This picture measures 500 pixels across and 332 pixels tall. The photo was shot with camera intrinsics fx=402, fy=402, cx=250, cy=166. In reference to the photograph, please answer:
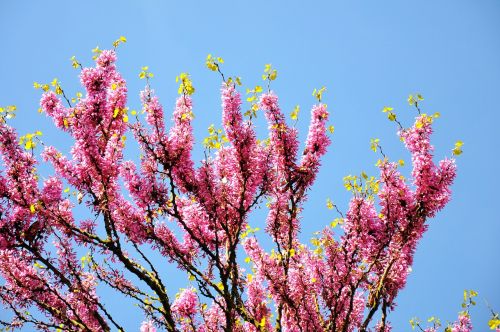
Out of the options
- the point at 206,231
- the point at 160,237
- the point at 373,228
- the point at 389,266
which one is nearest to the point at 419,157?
the point at 373,228

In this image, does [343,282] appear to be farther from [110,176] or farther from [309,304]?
[110,176]

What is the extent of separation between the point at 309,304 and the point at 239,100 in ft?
13.9

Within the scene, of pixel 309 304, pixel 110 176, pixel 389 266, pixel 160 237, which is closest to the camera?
pixel 110 176

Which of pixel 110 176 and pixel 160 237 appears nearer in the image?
pixel 110 176

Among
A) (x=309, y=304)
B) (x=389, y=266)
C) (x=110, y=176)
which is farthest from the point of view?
(x=309, y=304)

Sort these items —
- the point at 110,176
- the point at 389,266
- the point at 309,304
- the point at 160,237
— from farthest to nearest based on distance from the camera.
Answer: the point at 309,304 < the point at 160,237 < the point at 389,266 < the point at 110,176

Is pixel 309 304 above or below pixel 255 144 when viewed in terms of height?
below

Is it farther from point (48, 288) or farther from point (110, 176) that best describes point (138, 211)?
point (48, 288)

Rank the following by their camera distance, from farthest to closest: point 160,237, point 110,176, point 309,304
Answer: point 309,304, point 160,237, point 110,176

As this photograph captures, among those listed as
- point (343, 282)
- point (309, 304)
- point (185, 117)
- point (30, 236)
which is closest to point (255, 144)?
point (185, 117)

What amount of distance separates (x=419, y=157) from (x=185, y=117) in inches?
164

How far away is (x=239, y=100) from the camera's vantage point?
7105 mm

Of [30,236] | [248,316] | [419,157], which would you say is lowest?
[248,316]

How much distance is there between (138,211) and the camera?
22.7 feet
